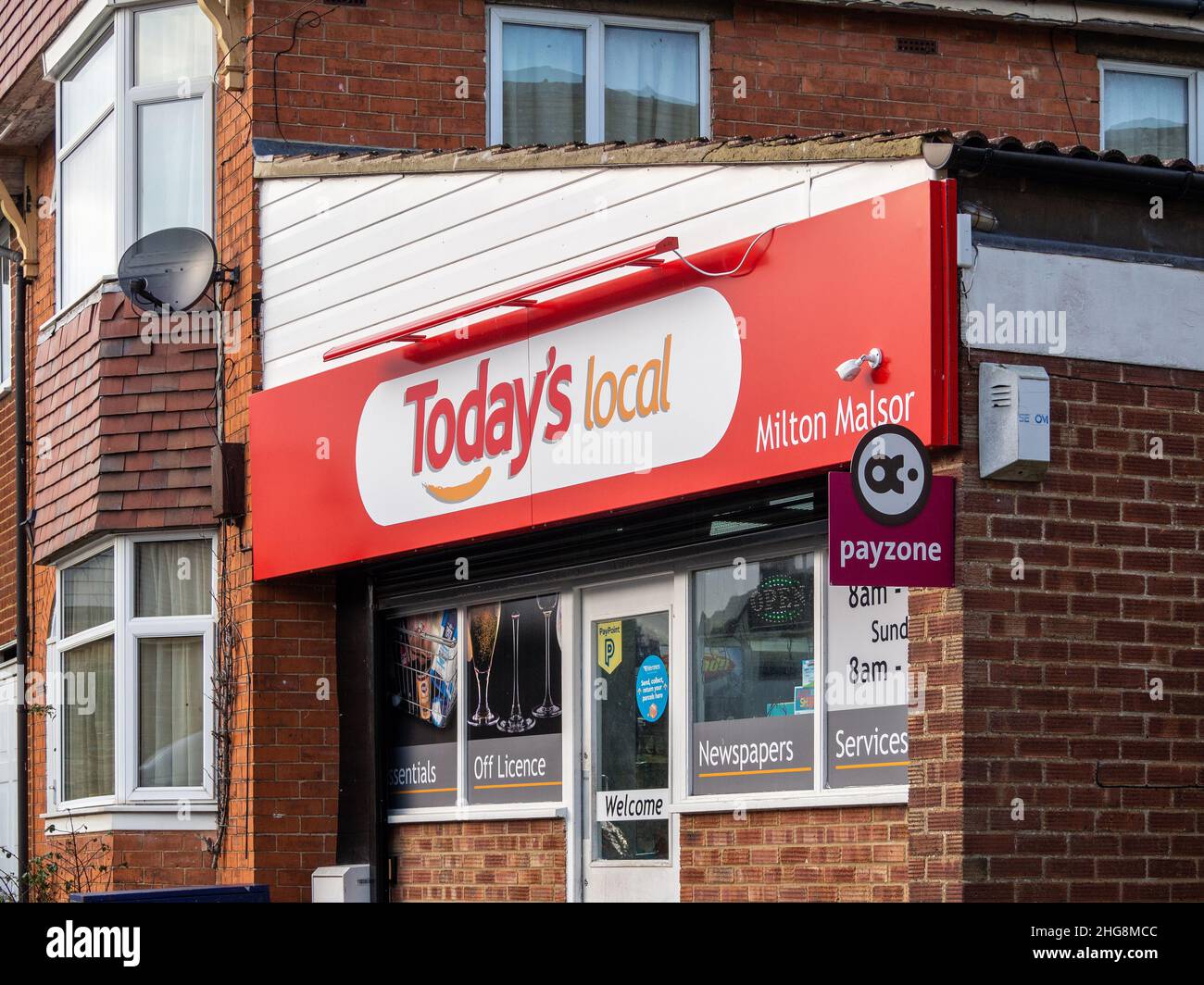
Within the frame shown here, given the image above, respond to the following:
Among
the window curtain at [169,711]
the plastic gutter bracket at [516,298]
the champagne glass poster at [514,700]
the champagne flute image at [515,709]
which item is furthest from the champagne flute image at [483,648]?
the window curtain at [169,711]

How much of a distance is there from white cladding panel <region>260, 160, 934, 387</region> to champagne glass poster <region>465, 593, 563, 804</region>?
6.25ft

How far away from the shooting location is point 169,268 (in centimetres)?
1240

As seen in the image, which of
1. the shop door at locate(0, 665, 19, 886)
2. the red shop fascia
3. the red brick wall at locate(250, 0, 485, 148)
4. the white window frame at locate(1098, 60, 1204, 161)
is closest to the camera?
the red shop fascia

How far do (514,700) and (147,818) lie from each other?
3051mm

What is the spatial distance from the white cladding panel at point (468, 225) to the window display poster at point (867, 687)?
1817mm

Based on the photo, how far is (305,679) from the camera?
39.7 ft

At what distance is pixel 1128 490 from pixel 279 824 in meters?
6.16

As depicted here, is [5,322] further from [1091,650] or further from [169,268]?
[1091,650]

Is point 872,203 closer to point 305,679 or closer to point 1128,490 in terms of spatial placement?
point 1128,490

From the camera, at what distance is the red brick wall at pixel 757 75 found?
40.2 ft

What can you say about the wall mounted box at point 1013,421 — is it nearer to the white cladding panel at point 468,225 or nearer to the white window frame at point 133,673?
the white cladding panel at point 468,225

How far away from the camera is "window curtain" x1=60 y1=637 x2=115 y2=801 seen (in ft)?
43.2

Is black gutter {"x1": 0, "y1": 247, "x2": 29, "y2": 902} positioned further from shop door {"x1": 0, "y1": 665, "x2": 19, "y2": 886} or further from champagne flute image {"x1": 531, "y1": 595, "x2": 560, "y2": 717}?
champagne flute image {"x1": 531, "y1": 595, "x2": 560, "y2": 717}

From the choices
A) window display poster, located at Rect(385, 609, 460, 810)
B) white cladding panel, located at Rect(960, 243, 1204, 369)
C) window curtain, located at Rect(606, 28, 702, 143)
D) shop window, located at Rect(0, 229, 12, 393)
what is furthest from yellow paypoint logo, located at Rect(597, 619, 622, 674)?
shop window, located at Rect(0, 229, 12, 393)
